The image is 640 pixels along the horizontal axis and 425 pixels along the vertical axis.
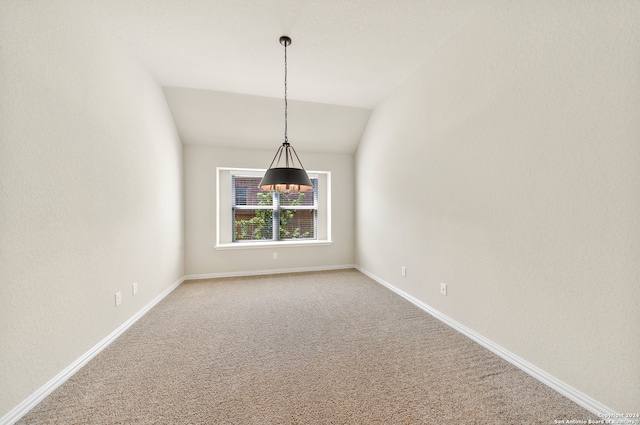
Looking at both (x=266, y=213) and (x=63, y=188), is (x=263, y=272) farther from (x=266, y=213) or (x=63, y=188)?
(x=63, y=188)

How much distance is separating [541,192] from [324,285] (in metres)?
2.79

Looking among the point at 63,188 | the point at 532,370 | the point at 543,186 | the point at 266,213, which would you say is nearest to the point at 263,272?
the point at 266,213

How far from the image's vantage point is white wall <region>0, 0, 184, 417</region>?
4.39ft

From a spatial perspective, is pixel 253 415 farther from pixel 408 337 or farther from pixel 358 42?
pixel 358 42

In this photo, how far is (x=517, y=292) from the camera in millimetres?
1771

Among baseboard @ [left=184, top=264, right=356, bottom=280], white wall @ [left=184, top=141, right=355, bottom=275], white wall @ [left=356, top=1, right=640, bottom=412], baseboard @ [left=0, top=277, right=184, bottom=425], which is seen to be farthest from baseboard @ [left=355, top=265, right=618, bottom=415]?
baseboard @ [left=0, top=277, right=184, bottom=425]

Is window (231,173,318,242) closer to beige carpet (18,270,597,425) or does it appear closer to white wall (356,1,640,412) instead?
beige carpet (18,270,597,425)

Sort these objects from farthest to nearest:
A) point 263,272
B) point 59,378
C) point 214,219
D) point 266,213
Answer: point 266,213
point 263,272
point 214,219
point 59,378

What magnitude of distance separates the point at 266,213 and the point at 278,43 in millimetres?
2976

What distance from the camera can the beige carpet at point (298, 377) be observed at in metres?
1.36

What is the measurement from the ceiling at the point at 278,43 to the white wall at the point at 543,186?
40 centimetres

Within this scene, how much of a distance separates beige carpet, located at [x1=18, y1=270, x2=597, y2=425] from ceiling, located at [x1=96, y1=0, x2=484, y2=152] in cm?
278

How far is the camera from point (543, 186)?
5.24 ft

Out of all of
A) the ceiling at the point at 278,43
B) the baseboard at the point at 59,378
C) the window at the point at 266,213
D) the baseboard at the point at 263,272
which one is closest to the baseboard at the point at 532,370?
the baseboard at the point at 263,272
